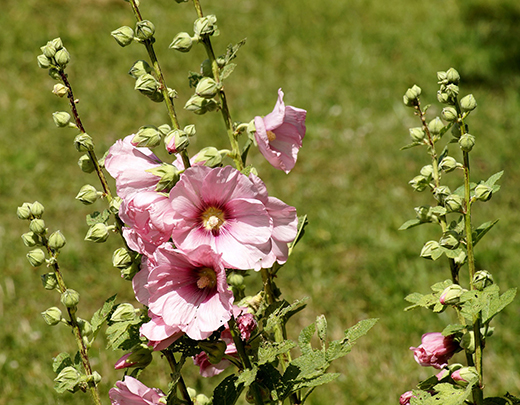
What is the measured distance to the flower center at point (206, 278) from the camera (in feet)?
2.95

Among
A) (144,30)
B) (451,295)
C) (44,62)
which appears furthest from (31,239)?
(451,295)

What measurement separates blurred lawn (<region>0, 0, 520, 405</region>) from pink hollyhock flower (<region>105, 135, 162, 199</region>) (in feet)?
5.55

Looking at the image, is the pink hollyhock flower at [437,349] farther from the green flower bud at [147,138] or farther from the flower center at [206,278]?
the green flower bud at [147,138]

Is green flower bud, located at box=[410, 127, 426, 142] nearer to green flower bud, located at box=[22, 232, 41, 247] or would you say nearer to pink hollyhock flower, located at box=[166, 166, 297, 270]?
pink hollyhock flower, located at box=[166, 166, 297, 270]

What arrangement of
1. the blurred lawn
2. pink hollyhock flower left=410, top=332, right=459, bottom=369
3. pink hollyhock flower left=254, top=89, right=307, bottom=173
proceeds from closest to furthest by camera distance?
pink hollyhock flower left=254, top=89, right=307, bottom=173
pink hollyhock flower left=410, top=332, right=459, bottom=369
the blurred lawn

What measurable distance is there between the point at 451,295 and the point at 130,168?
0.52 m

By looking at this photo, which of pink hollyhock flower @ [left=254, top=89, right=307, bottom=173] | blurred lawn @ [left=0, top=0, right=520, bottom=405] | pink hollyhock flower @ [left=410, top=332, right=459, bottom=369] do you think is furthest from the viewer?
blurred lawn @ [left=0, top=0, right=520, bottom=405]

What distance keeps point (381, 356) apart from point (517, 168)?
1.79 meters

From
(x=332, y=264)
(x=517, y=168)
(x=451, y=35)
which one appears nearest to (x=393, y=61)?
(x=451, y=35)

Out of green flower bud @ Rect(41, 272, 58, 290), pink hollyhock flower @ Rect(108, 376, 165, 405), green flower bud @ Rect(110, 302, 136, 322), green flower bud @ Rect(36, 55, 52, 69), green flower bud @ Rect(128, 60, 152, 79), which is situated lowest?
pink hollyhock flower @ Rect(108, 376, 165, 405)

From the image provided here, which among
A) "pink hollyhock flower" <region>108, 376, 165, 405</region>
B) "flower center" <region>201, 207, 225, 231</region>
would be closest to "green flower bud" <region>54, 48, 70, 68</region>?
"flower center" <region>201, 207, 225, 231</region>

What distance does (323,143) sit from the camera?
434cm

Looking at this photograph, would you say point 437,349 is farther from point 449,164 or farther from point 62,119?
point 62,119

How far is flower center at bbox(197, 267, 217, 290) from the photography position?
0.90 metres
